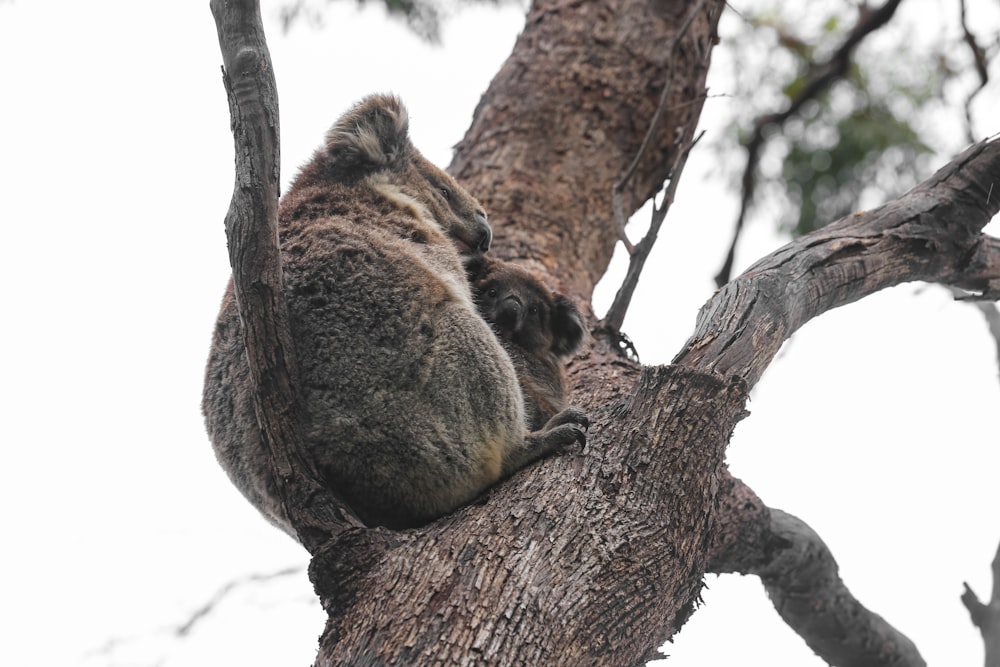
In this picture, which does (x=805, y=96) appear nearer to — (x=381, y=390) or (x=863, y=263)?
(x=863, y=263)

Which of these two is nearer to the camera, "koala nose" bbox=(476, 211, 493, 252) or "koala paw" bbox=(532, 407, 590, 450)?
"koala paw" bbox=(532, 407, 590, 450)

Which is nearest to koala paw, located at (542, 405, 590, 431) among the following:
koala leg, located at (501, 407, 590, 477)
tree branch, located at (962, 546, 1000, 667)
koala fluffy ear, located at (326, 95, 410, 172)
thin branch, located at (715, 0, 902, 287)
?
koala leg, located at (501, 407, 590, 477)

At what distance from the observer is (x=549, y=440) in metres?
3.59

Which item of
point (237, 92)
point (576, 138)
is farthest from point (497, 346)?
point (576, 138)

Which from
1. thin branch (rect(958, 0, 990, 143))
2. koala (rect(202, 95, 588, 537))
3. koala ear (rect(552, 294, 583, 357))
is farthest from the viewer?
thin branch (rect(958, 0, 990, 143))

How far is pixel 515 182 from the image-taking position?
20.3 feet

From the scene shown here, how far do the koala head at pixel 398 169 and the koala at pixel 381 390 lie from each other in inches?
25.5

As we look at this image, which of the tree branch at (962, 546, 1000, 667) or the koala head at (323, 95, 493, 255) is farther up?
the koala head at (323, 95, 493, 255)

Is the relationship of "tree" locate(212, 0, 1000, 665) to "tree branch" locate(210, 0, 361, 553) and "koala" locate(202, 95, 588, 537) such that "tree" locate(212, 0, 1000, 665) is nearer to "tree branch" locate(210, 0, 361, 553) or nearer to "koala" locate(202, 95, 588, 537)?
"tree branch" locate(210, 0, 361, 553)

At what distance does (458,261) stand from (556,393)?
0.75 m

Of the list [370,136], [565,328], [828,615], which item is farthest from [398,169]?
[828,615]

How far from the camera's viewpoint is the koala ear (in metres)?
4.79

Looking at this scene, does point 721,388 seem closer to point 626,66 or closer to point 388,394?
point 388,394

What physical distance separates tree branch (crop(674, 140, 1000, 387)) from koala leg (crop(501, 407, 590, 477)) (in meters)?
0.50
